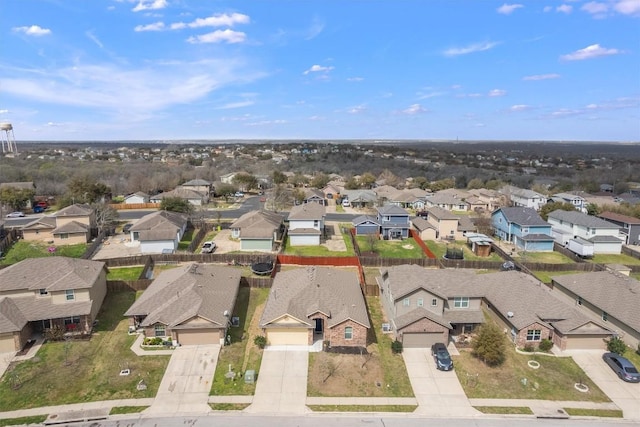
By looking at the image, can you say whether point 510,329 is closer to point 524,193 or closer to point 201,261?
point 201,261

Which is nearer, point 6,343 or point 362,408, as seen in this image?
point 362,408

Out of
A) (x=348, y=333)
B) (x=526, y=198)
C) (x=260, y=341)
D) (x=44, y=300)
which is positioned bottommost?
(x=260, y=341)

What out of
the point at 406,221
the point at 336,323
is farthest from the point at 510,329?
the point at 406,221

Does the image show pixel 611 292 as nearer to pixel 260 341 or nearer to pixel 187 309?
pixel 260 341

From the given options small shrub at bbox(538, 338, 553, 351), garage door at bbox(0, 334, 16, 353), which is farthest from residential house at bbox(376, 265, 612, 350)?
garage door at bbox(0, 334, 16, 353)

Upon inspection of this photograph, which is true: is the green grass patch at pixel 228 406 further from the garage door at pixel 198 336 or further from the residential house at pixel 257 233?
the residential house at pixel 257 233

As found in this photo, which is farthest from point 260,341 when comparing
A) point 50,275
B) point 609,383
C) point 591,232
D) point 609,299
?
point 591,232

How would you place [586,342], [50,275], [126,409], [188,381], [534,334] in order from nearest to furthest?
[126,409], [188,381], [586,342], [534,334], [50,275]

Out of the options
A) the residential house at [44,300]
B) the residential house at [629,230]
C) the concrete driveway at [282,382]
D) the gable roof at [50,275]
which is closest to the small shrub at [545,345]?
the concrete driveway at [282,382]
